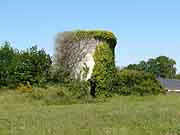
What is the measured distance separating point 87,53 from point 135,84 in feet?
19.6

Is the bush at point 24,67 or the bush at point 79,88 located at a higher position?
the bush at point 24,67

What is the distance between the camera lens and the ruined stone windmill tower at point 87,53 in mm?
33594

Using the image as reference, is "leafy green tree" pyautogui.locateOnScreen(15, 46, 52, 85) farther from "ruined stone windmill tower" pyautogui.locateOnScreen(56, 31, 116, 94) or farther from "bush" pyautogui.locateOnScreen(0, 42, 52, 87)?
"ruined stone windmill tower" pyautogui.locateOnScreen(56, 31, 116, 94)

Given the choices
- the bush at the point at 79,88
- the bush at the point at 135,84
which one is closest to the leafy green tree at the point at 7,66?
the bush at the point at 79,88

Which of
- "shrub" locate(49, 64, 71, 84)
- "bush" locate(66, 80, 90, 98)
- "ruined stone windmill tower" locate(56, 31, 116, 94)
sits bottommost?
"bush" locate(66, 80, 90, 98)

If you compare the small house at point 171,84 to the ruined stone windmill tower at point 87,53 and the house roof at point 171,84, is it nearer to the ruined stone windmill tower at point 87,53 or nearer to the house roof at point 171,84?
the house roof at point 171,84

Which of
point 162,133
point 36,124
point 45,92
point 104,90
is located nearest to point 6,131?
point 36,124

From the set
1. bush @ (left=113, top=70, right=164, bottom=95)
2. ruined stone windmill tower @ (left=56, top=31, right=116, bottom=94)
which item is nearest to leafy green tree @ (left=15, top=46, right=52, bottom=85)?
ruined stone windmill tower @ (left=56, top=31, right=116, bottom=94)

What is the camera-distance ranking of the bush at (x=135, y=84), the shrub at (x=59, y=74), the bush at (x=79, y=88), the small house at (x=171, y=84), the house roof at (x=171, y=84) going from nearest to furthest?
the bush at (x=79, y=88)
the shrub at (x=59, y=74)
the bush at (x=135, y=84)
the small house at (x=171, y=84)
the house roof at (x=171, y=84)

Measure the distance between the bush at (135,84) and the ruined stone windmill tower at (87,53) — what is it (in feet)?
8.36

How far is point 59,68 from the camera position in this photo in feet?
118

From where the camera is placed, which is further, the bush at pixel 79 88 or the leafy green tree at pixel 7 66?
the leafy green tree at pixel 7 66

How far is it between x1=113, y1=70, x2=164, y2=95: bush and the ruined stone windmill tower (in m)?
2.55

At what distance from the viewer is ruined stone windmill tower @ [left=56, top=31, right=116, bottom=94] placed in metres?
33.6
